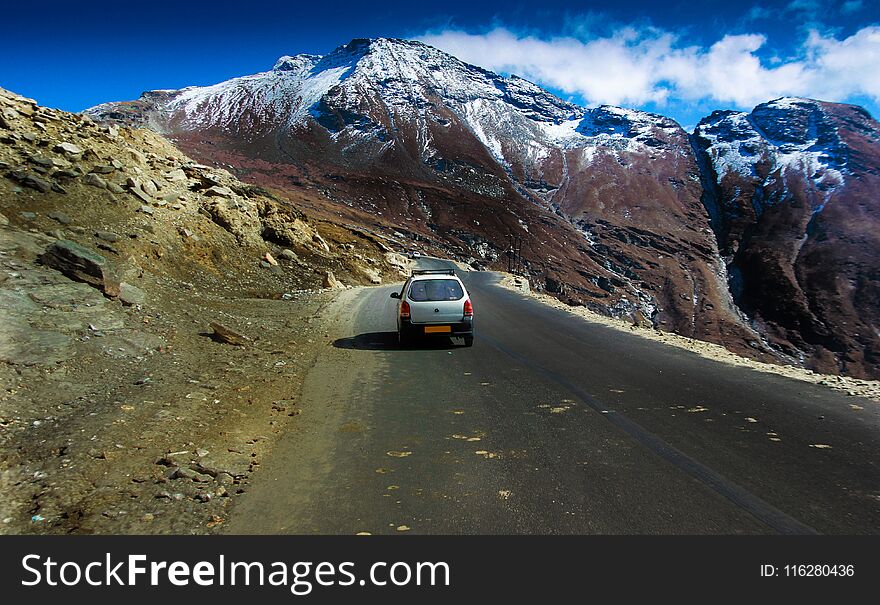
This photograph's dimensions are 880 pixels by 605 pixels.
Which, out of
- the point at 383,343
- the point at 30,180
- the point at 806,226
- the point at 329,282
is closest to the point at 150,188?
the point at 30,180

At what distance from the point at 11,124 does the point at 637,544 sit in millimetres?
21491

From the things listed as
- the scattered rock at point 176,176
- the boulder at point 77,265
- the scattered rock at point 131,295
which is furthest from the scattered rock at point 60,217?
the scattered rock at point 176,176

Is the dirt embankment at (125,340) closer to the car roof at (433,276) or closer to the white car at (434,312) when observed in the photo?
the white car at (434,312)

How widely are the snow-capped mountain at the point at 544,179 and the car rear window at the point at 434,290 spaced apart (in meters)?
83.2

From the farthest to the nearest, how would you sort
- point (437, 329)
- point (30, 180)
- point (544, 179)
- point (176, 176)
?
point (544, 179)
point (176, 176)
point (30, 180)
point (437, 329)

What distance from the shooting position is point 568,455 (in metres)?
5.07

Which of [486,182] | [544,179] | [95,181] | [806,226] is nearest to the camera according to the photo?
[95,181]

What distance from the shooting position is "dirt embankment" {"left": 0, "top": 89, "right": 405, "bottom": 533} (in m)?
4.39

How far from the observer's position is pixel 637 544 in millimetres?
3449

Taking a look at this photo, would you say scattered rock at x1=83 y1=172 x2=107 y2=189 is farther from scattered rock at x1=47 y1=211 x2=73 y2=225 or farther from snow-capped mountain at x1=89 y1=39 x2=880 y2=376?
snow-capped mountain at x1=89 y1=39 x2=880 y2=376

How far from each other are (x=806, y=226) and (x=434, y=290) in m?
160

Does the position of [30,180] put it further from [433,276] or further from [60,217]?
[433,276]

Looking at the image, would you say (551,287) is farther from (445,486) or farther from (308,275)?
(445,486)

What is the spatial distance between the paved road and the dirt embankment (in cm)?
76
